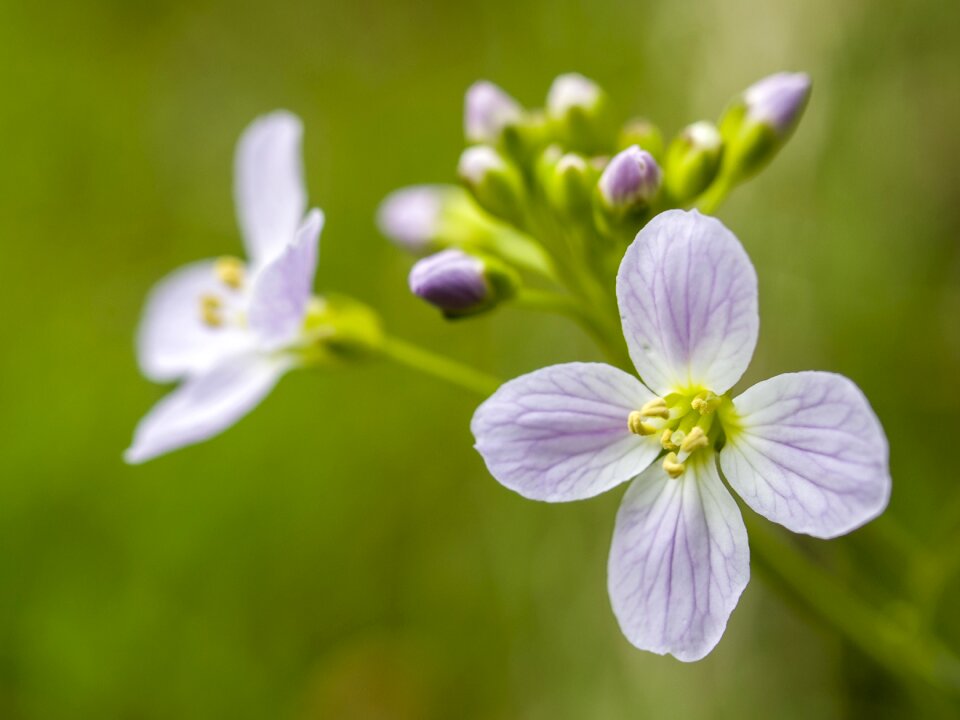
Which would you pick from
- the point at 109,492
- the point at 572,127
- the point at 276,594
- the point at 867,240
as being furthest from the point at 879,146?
the point at 109,492

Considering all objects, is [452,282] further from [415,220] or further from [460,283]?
[415,220]

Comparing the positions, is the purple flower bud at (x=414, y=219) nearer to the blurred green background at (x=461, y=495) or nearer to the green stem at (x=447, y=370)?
the green stem at (x=447, y=370)

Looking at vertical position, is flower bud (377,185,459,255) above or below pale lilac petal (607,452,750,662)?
above

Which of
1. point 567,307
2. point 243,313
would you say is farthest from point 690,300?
point 243,313

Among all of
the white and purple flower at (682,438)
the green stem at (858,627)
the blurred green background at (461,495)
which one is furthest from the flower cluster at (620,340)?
the blurred green background at (461,495)

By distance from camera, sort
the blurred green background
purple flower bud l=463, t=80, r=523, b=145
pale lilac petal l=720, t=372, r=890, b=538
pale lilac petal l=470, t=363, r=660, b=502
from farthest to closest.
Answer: the blurred green background, purple flower bud l=463, t=80, r=523, b=145, pale lilac petal l=470, t=363, r=660, b=502, pale lilac petal l=720, t=372, r=890, b=538

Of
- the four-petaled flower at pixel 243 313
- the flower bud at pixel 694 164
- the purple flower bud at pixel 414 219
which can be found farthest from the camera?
the purple flower bud at pixel 414 219

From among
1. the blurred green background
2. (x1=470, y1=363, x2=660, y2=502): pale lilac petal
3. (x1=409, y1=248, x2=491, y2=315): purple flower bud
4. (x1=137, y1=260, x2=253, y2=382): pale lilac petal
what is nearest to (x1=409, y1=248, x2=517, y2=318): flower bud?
(x1=409, y1=248, x2=491, y2=315): purple flower bud

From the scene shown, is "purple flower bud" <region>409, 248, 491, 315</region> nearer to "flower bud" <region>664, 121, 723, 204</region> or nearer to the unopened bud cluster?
the unopened bud cluster
